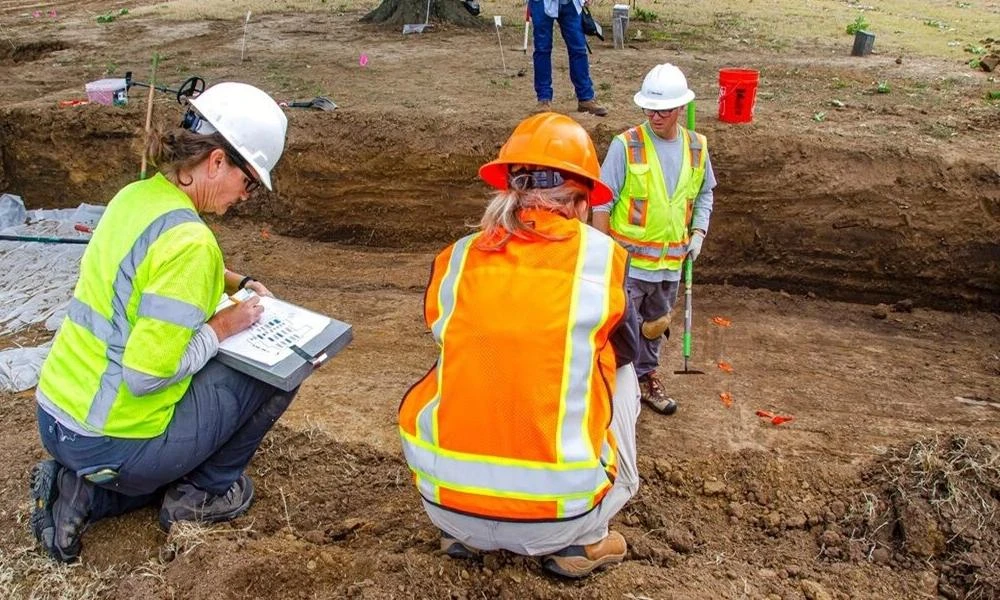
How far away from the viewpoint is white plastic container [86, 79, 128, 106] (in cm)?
721

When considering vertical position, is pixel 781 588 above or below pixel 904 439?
above

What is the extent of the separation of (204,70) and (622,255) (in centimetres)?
775

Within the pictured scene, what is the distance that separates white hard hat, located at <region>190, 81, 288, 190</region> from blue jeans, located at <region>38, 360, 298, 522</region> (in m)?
0.75

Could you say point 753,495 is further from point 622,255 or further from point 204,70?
point 204,70

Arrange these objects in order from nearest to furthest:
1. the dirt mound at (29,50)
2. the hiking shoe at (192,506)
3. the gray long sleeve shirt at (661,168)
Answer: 1. the hiking shoe at (192,506)
2. the gray long sleeve shirt at (661,168)
3. the dirt mound at (29,50)

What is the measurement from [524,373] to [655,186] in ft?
6.79

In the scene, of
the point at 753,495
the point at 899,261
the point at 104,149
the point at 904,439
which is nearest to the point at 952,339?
the point at 899,261

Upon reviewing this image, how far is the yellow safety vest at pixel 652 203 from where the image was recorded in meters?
4.07

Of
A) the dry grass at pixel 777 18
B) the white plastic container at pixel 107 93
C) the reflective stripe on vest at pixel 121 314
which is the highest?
the reflective stripe on vest at pixel 121 314

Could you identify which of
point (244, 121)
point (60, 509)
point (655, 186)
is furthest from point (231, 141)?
point (655, 186)

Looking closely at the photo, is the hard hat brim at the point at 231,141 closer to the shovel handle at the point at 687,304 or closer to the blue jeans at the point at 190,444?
the blue jeans at the point at 190,444

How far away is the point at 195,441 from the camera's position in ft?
9.41

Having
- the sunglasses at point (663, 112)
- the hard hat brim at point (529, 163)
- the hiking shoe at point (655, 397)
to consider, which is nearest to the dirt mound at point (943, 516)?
the hiking shoe at point (655, 397)

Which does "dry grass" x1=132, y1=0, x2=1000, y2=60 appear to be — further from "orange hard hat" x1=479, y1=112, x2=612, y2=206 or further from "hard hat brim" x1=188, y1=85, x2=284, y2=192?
"hard hat brim" x1=188, y1=85, x2=284, y2=192
